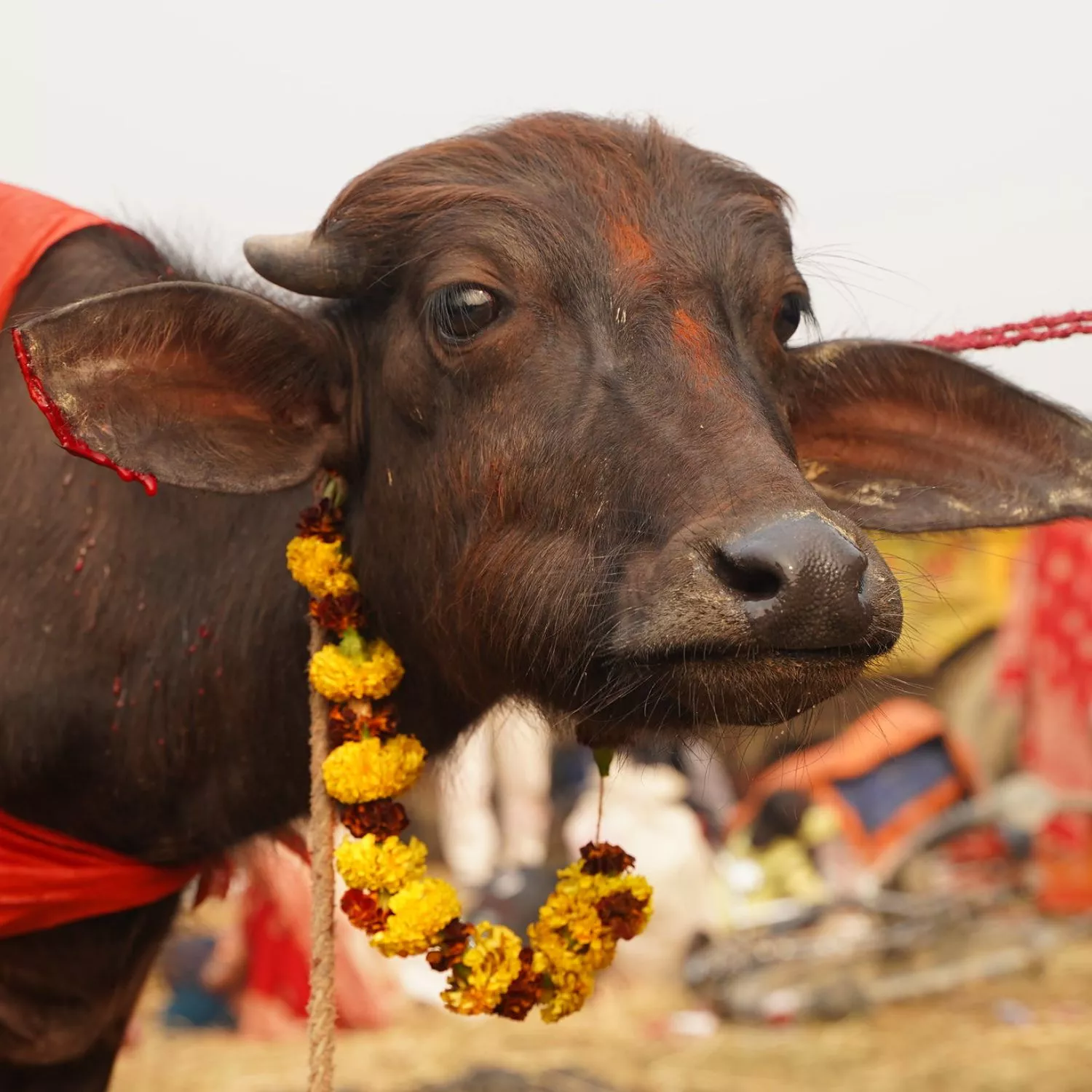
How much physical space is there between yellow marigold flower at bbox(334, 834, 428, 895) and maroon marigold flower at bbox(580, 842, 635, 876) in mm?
405

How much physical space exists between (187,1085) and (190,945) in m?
1.24

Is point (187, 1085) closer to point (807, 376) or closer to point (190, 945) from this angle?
point (190, 945)

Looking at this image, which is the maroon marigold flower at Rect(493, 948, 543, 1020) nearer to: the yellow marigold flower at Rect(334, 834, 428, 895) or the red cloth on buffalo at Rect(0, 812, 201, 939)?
the yellow marigold flower at Rect(334, 834, 428, 895)

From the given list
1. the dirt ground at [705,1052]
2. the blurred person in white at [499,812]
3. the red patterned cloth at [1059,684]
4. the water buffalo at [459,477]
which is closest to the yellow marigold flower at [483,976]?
the water buffalo at [459,477]

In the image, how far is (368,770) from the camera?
8.63 feet

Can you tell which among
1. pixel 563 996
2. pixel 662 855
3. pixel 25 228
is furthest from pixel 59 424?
pixel 662 855

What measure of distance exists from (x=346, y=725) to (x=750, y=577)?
102 cm

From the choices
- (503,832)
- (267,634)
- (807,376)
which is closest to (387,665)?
(267,634)

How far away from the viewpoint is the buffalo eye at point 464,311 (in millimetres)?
2439

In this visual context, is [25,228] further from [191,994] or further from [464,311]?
[191,994]

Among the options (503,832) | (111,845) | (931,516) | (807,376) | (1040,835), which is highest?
(807,376)

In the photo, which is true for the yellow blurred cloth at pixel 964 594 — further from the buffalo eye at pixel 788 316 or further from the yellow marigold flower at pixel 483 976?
the yellow marigold flower at pixel 483 976

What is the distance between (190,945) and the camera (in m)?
6.96

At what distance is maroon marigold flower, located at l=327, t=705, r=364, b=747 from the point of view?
265 cm
